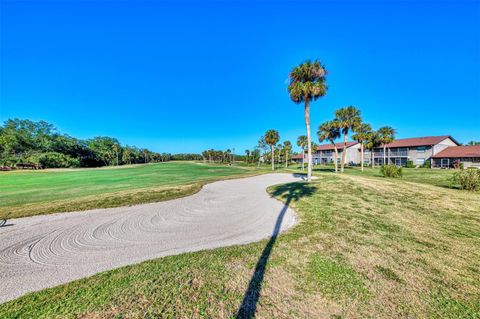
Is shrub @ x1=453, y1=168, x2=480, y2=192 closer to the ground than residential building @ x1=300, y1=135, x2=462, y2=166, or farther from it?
closer to the ground

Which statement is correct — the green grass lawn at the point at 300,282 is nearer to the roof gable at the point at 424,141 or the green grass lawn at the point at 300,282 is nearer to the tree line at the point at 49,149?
the roof gable at the point at 424,141

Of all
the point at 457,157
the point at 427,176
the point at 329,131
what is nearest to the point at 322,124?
the point at 329,131

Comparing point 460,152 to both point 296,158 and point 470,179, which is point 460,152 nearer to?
point 470,179

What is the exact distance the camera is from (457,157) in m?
37.3

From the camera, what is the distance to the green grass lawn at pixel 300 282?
264cm

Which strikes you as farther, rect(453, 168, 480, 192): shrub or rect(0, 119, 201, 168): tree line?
rect(0, 119, 201, 168): tree line

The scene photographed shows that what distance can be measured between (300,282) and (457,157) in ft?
175

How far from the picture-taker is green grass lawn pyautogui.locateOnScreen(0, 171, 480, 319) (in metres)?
2.64

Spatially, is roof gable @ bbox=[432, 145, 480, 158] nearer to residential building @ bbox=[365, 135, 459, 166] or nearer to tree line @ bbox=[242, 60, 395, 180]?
residential building @ bbox=[365, 135, 459, 166]

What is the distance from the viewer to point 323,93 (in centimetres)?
1589

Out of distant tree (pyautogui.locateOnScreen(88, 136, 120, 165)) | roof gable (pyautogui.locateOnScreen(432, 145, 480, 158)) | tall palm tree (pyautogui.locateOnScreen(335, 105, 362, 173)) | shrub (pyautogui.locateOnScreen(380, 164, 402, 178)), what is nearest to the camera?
shrub (pyautogui.locateOnScreen(380, 164, 402, 178))

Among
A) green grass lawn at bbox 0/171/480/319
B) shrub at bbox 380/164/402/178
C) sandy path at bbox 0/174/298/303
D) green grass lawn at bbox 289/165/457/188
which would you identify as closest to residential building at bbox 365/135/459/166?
green grass lawn at bbox 289/165/457/188

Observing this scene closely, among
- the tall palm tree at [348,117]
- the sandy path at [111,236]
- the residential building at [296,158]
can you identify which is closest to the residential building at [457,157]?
the tall palm tree at [348,117]

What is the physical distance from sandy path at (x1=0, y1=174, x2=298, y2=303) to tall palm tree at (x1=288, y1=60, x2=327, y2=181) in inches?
420
